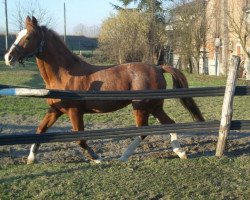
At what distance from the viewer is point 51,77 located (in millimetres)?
6488

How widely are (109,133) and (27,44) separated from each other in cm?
182

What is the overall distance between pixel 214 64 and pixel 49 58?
110 feet

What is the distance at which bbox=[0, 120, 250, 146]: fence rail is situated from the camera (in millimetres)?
5426

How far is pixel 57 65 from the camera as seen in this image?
648 cm

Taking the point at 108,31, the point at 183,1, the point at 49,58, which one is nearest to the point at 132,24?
the point at 108,31

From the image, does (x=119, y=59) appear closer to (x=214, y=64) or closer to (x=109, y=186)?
(x=214, y=64)

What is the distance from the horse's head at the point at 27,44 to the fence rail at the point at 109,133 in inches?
53.3

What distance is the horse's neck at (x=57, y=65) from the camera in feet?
21.2

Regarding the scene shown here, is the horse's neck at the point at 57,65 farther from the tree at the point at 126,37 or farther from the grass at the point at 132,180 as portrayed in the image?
the tree at the point at 126,37

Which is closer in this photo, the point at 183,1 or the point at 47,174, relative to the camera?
the point at 47,174

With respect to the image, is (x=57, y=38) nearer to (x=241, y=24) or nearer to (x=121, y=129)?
(x=121, y=129)

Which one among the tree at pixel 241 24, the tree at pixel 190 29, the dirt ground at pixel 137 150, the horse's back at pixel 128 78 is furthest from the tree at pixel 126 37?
the horse's back at pixel 128 78

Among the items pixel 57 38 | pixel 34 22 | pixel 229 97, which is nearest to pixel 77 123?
pixel 57 38

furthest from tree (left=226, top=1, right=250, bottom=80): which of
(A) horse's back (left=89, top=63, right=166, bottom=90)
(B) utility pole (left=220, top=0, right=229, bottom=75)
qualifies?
(A) horse's back (left=89, top=63, right=166, bottom=90)
